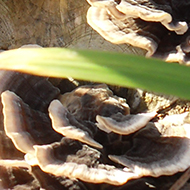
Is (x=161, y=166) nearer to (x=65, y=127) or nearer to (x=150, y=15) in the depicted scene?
(x=65, y=127)

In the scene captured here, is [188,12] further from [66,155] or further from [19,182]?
[19,182]

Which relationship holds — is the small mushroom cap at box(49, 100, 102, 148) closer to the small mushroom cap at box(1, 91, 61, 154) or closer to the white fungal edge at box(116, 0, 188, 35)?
the small mushroom cap at box(1, 91, 61, 154)

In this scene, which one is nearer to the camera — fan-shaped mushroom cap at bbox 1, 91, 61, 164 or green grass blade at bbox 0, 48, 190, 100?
green grass blade at bbox 0, 48, 190, 100

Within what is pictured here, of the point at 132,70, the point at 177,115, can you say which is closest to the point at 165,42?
the point at 177,115

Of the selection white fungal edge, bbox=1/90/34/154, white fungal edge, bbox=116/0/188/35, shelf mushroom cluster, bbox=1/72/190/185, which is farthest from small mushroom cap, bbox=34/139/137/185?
white fungal edge, bbox=116/0/188/35

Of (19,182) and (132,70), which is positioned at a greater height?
(132,70)

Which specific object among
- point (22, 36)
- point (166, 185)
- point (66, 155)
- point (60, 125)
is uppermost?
point (22, 36)
